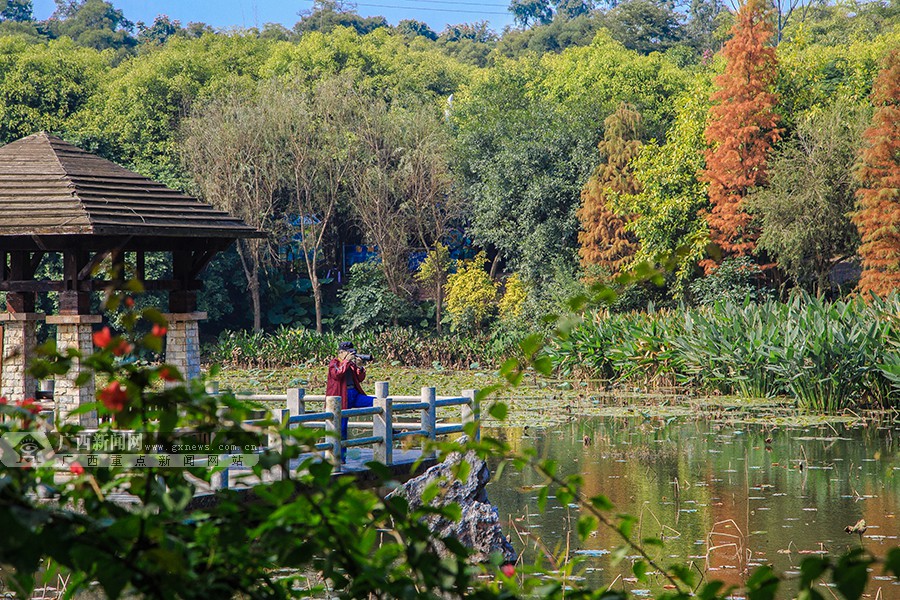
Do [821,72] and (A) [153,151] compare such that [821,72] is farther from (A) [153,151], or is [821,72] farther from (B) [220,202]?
(A) [153,151]

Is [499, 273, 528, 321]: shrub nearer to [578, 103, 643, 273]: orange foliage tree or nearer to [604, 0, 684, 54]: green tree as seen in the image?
[578, 103, 643, 273]: orange foliage tree

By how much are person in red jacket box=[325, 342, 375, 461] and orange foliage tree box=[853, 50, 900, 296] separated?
1584cm

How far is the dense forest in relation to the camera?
26.5m

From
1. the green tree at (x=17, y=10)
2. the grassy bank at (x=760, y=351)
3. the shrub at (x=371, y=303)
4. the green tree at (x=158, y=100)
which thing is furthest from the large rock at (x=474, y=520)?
the green tree at (x=17, y=10)

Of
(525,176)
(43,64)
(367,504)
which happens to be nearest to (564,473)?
(367,504)

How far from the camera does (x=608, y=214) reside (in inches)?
1132

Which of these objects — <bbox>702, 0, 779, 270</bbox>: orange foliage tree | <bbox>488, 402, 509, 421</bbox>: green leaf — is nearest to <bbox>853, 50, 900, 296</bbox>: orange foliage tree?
<bbox>702, 0, 779, 270</bbox>: orange foliage tree

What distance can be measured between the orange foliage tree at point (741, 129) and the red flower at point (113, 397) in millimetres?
26357

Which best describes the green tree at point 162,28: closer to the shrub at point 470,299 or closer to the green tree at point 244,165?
the green tree at point 244,165

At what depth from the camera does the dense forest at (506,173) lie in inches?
1044

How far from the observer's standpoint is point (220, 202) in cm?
3083

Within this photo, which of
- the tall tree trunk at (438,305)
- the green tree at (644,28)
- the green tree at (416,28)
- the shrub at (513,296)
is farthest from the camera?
the green tree at (416,28)

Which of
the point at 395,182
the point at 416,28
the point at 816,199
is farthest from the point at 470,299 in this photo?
the point at 416,28

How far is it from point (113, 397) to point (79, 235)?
996cm
